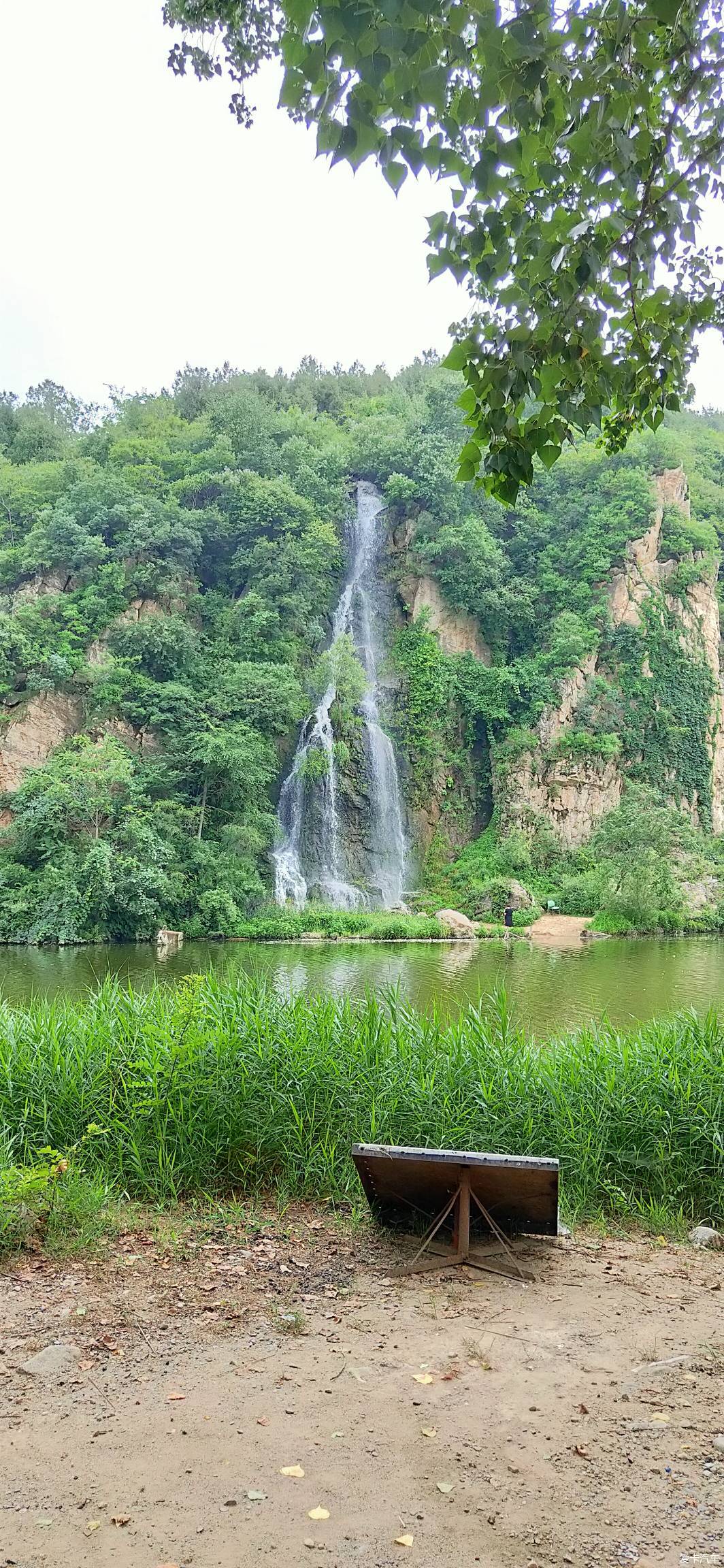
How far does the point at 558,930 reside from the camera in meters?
25.5

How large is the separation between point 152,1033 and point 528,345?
13.5 ft

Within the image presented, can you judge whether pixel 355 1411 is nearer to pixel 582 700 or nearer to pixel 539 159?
pixel 539 159

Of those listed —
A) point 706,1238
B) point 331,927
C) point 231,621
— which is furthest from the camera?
point 231,621

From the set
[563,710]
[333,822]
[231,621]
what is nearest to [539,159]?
[333,822]

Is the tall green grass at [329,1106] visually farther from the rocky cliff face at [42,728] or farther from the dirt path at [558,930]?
the rocky cliff face at [42,728]

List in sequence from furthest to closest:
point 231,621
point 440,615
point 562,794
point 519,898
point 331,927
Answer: point 440,615
point 562,794
point 231,621
point 519,898
point 331,927

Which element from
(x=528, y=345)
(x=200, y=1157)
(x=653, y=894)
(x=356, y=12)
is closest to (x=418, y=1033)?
(x=200, y=1157)

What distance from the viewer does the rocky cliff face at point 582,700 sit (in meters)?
30.9

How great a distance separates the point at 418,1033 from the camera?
18.5 feet

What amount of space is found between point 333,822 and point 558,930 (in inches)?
298

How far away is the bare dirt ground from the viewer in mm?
2240

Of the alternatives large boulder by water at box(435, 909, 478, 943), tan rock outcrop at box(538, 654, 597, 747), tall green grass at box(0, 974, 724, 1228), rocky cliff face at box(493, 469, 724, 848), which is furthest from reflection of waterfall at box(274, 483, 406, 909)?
tall green grass at box(0, 974, 724, 1228)

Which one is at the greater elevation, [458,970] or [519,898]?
[519,898]

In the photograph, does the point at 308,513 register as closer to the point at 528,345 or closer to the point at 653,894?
the point at 653,894
